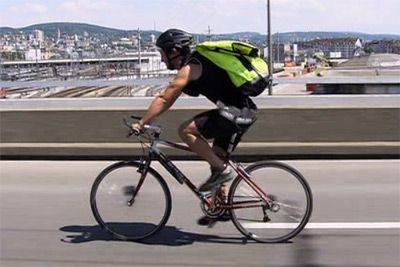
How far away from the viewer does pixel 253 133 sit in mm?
9406

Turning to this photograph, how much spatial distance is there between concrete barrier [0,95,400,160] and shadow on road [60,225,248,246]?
317cm

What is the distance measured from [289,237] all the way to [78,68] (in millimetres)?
27225

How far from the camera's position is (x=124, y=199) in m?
5.55

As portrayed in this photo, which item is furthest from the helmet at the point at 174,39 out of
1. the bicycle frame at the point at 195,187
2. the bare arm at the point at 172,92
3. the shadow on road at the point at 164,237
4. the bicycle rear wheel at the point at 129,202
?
the shadow on road at the point at 164,237

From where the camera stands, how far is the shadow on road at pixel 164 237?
17.8 feet

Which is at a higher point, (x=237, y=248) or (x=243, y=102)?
(x=243, y=102)

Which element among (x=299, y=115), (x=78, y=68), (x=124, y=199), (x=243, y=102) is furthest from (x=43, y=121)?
(x=78, y=68)

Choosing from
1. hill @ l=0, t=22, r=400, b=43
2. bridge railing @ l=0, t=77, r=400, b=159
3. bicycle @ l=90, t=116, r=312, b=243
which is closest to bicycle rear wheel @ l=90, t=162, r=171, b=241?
bicycle @ l=90, t=116, r=312, b=243

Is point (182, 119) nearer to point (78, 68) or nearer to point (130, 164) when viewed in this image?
point (130, 164)

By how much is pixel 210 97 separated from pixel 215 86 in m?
0.13

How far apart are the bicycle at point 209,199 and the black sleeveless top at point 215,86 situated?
0.33 meters

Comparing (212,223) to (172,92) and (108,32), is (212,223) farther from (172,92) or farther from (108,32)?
(108,32)

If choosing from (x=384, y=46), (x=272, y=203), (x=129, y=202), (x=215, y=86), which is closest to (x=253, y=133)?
(x=272, y=203)

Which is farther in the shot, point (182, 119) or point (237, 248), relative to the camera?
point (182, 119)
